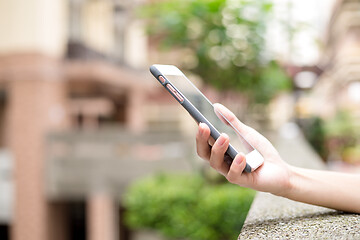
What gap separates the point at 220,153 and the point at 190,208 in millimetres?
3537

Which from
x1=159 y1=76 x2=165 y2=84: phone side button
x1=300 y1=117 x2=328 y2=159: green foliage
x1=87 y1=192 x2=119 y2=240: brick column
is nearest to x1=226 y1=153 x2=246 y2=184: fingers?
x1=159 y1=76 x2=165 y2=84: phone side button

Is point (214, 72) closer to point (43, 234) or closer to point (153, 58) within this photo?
point (43, 234)

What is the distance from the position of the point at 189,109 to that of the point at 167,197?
3.66 metres

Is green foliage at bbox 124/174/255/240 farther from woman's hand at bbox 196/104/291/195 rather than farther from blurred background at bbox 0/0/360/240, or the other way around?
woman's hand at bbox 196/104/291/195

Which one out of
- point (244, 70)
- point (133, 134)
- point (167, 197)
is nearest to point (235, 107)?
point (244, 70)

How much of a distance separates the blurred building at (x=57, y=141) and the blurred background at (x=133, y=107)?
3 cm

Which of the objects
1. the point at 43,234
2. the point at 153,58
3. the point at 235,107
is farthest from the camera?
the point at 153,58

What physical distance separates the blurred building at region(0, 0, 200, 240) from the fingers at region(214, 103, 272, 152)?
7.31 meters

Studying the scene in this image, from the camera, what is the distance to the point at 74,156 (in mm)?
9359

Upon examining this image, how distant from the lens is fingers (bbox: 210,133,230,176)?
985 millimetres

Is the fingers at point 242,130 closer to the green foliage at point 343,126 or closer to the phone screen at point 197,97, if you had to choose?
the phone screen at point 197,97

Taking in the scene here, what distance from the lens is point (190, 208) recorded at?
4465mm

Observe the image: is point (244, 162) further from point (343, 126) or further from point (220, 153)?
point (343, 126)

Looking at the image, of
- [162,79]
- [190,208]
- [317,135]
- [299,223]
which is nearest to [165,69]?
[162,79]
